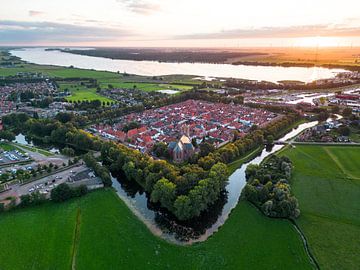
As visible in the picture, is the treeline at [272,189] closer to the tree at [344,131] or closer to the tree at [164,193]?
the tree at [164,193]

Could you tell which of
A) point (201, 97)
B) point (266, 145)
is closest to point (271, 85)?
point (201, 97)

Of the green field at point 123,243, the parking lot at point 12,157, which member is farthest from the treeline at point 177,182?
the parking lot at point 12,157

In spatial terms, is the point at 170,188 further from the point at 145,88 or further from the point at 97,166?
the point at 145,88

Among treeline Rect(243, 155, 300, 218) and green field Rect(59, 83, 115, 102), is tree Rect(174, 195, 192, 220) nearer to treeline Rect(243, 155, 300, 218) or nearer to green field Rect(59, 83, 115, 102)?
treeline Rect(243, 155, 300, 218)

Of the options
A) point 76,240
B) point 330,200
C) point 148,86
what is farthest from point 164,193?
point 148,86

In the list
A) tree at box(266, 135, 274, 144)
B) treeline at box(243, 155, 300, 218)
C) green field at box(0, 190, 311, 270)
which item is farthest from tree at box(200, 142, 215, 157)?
tree at box(266, 135, 274, 144)
